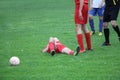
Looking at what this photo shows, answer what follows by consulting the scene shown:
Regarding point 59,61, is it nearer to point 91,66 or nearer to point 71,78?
point 91,66

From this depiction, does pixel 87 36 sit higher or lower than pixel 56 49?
higher

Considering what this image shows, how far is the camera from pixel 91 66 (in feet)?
30.3

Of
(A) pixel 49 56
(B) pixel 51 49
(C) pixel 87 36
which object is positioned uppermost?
(C) pixel 87 36

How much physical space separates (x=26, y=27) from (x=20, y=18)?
3256mm

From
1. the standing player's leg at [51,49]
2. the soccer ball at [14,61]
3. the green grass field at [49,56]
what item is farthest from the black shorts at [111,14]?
the soccer ball at [14,61]

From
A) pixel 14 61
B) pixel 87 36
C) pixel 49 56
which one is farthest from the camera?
pixel 87 36

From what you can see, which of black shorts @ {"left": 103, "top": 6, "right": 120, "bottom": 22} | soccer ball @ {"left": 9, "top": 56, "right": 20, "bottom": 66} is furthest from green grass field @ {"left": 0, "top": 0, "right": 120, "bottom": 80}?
black shorts @ {"left": 103, "top": 6, "right": 120, "bottom": 22}

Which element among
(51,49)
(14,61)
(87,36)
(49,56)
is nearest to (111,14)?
(87,36)

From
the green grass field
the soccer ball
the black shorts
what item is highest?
the black shorts

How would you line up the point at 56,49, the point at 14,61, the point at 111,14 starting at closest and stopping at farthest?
the point at 14,61
the point at 56,49
the point at 111,14

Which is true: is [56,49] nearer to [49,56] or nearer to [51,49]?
[51,49]

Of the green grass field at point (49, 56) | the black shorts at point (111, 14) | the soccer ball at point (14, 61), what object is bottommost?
the green grass field at point (49, 56)

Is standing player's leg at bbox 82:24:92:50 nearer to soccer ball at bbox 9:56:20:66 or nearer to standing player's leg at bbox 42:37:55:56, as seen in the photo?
standing player's leg at bbox 42:37:55:56

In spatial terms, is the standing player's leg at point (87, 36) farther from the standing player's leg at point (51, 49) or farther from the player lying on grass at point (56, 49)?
the standing player's leg at point (51, 49)
